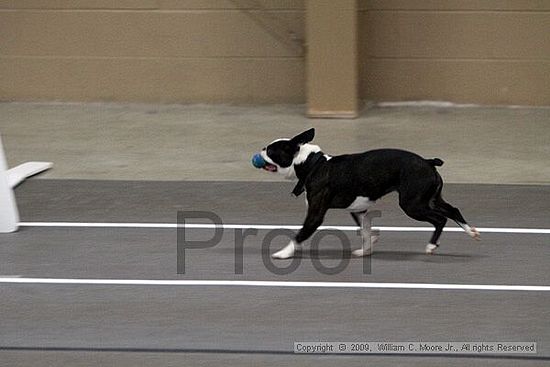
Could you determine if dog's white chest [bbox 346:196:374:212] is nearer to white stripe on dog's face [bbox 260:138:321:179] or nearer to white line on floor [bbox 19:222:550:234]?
white stripe on dog's face [bbox 260:138:321:179]

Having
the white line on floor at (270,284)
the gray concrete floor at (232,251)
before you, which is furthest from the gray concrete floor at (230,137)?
the white line on floor at (270,284)

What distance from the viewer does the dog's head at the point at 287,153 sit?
26.6 feet

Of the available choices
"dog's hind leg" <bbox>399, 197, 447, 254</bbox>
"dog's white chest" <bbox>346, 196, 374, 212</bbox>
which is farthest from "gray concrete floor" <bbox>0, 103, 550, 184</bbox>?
"dog's white chest" <bbox>346, 196, 374, 212</bbox>

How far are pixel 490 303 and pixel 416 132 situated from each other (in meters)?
6.56

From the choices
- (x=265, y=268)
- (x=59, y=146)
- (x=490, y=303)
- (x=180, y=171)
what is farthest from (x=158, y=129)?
(x=490, y=303)

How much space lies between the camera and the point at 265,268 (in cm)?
827

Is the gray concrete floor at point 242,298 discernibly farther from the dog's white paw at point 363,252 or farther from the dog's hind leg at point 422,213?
the dog's hind leg at point 422,213

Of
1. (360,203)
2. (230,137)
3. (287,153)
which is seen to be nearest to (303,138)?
(287,153)

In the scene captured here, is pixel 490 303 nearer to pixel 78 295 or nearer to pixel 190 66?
pixel 78 295

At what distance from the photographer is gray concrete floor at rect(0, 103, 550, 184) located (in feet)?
39.2

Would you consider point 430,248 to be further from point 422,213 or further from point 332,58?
point 332,58

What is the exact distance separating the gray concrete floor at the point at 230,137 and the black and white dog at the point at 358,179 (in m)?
3.36

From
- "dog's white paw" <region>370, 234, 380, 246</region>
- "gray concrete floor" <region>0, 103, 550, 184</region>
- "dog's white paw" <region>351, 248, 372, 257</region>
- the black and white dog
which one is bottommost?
"gray concrete floor" <region>0, 103, 550, 184</region>

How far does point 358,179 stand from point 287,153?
1.83ft
